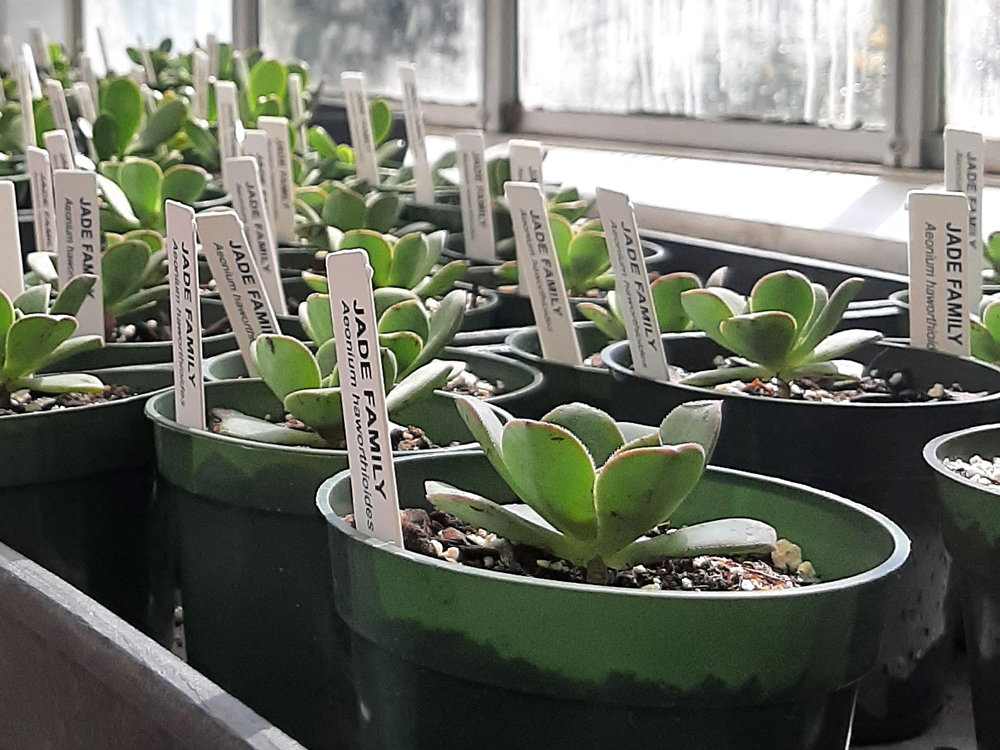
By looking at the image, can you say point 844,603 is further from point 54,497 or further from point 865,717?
point 54,497

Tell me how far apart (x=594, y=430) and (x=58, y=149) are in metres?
0.84

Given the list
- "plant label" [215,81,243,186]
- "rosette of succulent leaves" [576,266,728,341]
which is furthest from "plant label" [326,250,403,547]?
"plant label" [215,81,243,186]

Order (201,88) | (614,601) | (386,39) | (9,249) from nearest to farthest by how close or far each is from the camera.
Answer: (614,601), (9,249), (201,88), (386,39)

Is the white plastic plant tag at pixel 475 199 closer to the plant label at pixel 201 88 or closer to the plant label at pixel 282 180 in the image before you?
the plant label at pixel 282 180

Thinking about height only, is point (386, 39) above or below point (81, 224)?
above

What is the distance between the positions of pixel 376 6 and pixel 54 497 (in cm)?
306

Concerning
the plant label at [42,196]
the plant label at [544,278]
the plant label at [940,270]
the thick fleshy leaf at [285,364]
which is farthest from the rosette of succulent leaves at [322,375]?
the plant label at [42,196]

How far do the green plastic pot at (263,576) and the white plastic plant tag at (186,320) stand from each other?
18 millimetres

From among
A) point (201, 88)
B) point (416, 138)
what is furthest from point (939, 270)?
point (201, 88)

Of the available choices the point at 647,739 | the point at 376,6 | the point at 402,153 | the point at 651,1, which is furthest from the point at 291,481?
the point at 376,6

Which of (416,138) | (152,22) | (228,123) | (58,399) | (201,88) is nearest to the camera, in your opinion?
(58,399)

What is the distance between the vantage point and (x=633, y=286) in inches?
38.1

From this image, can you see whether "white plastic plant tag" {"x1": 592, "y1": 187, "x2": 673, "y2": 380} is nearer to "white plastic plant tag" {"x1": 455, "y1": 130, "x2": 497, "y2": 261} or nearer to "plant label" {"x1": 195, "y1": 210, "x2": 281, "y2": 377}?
"plant label" {"x1": 195, "y1": 210, "x2": 281, "y2": 377}

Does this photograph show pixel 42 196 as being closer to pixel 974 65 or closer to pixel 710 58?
pixel 974 65
